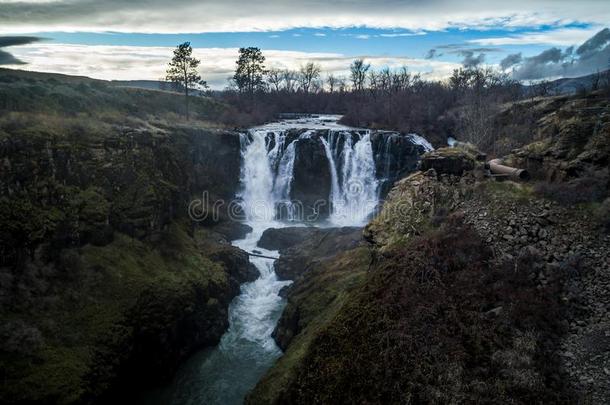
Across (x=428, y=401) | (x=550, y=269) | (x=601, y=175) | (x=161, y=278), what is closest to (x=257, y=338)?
(x=161, y=278)

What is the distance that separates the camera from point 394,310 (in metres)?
13.5

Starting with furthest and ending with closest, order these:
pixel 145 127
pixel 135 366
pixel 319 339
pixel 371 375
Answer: pixel 145 127 → pixel 135 366 → pixel 319 339 → pixel 371 375

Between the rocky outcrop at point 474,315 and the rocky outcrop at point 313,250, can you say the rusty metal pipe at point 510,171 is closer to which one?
the rocky outcrop at point 474,315

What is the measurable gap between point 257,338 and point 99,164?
13675 millimetres

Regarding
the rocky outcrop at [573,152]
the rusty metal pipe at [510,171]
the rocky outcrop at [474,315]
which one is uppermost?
the rocky outcrop at [573,152]

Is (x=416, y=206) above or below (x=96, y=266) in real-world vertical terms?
above

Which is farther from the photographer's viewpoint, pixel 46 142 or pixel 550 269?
pixel 46 142

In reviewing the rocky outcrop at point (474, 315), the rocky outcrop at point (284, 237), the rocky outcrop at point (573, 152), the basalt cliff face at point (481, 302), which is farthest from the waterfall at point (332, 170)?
the rocky outcrop at point (474, 315)

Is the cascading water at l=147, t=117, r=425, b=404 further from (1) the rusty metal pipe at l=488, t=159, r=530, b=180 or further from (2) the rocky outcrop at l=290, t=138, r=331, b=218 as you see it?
(1) the rusty metal pipe at l=488, t=159, r=530, b=180

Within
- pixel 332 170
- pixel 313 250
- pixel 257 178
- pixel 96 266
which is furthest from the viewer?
pixel 257 178

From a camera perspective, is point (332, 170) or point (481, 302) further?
point (332, 170)

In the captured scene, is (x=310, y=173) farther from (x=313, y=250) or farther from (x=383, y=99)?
(x=383, y=99)

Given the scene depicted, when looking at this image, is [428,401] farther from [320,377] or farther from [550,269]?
[550,269]

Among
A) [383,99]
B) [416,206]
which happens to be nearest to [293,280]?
[416,206]
